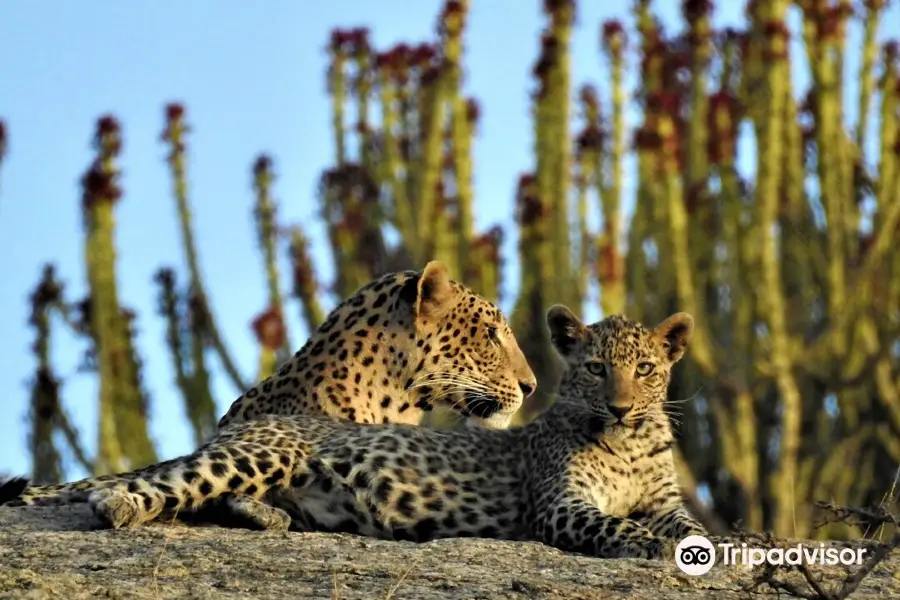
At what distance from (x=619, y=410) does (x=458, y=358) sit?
6.05ft

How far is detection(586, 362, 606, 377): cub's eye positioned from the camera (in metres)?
9.16

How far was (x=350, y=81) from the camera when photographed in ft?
67.4

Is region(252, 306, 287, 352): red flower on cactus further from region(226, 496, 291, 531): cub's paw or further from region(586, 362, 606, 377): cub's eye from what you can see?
region(226, 496, 291, 531): cub's paw

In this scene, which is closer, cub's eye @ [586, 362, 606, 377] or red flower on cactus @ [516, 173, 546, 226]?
cub's eye @ [586, 362, 606, 377]

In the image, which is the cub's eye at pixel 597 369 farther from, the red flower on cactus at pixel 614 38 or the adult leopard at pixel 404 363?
the red flower on cactus at pixel 614 38

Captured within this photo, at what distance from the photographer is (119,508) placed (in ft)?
26.7

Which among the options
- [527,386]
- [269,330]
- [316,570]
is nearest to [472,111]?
[269,330]

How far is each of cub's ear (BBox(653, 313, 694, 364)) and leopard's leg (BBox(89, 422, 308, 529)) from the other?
6.39ft

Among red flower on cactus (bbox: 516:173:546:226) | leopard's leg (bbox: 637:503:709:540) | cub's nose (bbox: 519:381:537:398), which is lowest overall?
leopard's leg (bbox: 637:503:709:540)

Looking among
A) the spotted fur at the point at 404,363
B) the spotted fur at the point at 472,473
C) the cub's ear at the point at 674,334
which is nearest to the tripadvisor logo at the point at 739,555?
the spotted fur at the point at 472,473

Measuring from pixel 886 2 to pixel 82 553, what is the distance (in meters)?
14.1

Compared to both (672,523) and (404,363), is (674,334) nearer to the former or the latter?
(672,523)

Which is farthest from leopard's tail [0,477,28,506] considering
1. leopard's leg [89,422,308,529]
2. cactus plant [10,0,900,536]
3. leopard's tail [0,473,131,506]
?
cactus plant [10,0,900,536]

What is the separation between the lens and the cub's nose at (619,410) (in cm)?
895
